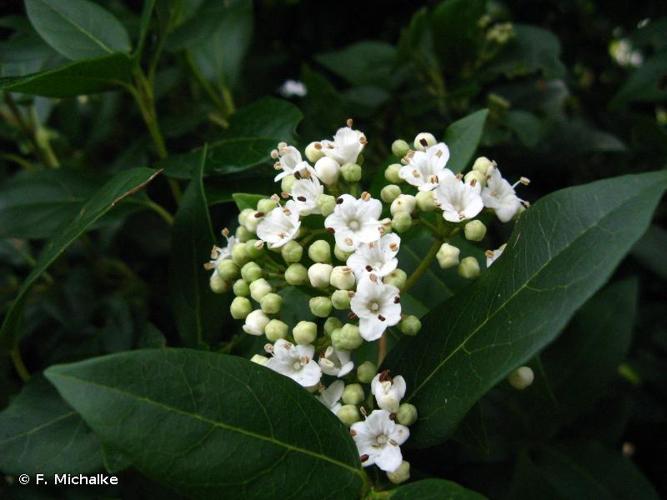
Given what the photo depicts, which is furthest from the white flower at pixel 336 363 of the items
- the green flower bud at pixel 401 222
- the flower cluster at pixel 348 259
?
the green flower bud at pixel 401 222

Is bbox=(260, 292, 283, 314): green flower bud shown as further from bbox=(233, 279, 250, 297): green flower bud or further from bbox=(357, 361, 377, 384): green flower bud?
bbox=(357, 361, 377, 384): green flower bud

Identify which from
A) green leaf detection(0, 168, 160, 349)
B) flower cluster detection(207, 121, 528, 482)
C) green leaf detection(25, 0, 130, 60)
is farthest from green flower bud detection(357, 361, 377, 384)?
green leaf detection(25, 0, 130, 60)

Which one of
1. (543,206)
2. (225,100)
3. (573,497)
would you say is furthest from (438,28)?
(573,497)

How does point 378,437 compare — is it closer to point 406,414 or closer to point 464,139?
point 406,414

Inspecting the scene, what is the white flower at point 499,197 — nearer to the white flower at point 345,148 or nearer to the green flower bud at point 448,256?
the green flower bud at point 448,256

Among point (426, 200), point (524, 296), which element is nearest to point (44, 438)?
point (426, 200)
